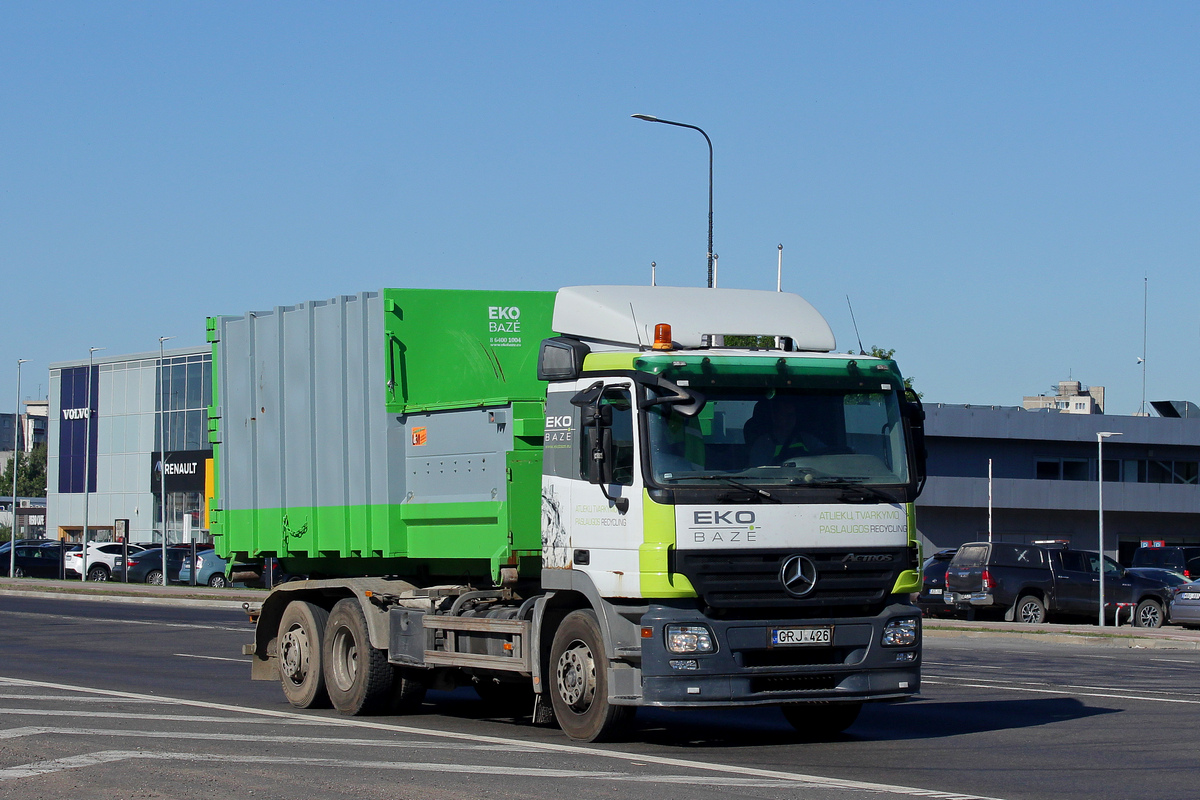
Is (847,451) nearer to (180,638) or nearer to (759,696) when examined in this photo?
(759,696)

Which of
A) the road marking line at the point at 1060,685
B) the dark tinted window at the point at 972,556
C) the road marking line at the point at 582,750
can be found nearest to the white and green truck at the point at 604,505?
the road marking line at the point at 582,750

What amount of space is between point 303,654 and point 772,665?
5.32m

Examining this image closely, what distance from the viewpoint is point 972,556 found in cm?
3069

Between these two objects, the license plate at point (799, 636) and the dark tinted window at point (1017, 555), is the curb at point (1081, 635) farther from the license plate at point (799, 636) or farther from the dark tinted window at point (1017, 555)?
the license plate at point (799, 636)

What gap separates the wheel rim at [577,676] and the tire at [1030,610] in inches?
839

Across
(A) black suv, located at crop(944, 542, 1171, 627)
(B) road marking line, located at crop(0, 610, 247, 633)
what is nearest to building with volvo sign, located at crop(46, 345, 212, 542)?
(B) road marking line, located at crop(0, 610, 247, 633)

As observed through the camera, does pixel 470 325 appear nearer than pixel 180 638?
Yes

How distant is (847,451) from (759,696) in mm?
1843

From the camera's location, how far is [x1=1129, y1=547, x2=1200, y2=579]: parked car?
4466cm

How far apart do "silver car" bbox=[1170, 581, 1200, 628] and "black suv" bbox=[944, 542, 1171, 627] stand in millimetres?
1022

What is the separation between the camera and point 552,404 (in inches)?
444

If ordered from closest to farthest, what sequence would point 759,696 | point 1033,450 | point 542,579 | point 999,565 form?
point 759,696 → point 542,579 → point 999,565 → point 1033,450

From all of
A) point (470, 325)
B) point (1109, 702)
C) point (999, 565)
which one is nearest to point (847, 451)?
point (470, 325)

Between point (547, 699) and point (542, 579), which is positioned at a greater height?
point (542, 579)
